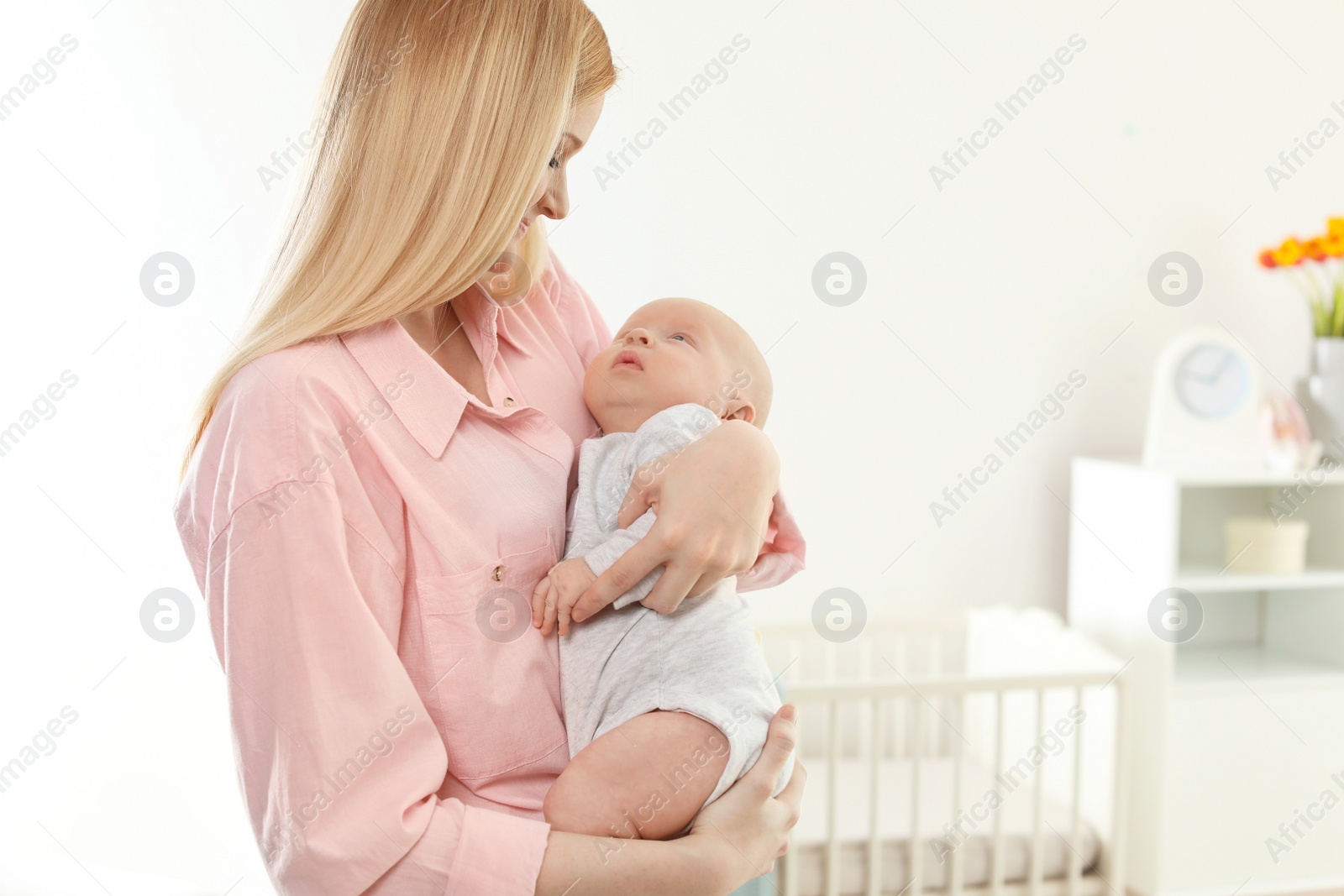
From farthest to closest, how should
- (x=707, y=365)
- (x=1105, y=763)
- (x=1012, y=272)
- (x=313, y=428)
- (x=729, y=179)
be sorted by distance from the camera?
(x=1012, y=272) → (x=729, y=179) → (x=1105, y=763) → (x=707, y=365) → (x=313, y=428)

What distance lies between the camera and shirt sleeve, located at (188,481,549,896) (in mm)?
747

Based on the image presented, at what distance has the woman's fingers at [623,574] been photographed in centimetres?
88

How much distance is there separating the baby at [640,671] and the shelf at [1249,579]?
190cm

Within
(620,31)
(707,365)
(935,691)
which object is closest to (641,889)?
(707,365)

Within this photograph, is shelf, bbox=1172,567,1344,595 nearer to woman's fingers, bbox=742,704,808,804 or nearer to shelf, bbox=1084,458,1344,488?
shelf, bbox=1084,458,1344,488

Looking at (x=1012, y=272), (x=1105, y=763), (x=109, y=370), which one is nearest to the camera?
(x=109, y=370)

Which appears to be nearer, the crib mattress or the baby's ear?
the baby's ear

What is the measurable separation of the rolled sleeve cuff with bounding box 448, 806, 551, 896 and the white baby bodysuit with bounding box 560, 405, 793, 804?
0.11 meters

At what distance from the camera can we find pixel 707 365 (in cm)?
113

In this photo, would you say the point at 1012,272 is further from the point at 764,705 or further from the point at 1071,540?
the point at 764,705

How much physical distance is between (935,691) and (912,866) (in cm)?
37

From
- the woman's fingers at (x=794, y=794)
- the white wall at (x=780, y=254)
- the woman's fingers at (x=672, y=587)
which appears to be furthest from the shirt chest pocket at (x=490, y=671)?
the white wall at (x=780, y=254)

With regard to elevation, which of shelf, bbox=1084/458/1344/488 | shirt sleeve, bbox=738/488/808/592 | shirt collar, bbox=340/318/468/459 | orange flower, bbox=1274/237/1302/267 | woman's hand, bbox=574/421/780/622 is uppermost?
orange flower, bbox=1274/237/1302/267

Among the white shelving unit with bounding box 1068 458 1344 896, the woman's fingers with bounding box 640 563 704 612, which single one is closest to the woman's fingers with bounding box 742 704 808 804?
the woman's fingers with bounding box 640 563 704 612
